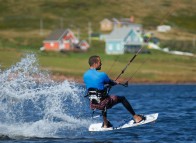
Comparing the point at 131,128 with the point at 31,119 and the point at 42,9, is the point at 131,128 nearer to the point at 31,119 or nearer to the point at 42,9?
the point at 31,119

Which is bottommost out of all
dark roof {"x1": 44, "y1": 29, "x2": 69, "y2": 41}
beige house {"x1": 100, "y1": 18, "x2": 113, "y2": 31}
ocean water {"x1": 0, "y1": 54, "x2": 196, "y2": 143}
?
ocean water {"x1": 0, "y1": 54, "x2": 196, "y2": 143}

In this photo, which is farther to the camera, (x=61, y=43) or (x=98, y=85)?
(x=61, y=43)

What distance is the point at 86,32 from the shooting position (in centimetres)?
14462

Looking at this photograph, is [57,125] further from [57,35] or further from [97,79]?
[57,35]

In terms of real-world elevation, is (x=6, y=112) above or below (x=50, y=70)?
below

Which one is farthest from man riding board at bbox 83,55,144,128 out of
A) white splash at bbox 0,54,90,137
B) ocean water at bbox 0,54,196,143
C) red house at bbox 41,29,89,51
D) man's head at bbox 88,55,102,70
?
red house at bbox 41,29,89,51

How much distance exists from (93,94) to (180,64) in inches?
2588

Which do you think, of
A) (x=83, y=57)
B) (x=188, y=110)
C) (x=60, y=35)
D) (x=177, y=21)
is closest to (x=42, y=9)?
(x=177, y=21)

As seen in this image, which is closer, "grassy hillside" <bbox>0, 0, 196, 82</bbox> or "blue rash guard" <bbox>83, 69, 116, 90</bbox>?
"blue rash guard" <bbox>83, 69, 116, 90</bbox>

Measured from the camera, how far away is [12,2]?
186 metres

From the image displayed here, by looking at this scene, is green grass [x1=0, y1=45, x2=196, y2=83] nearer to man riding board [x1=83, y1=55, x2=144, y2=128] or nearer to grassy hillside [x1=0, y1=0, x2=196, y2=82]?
grassy hillside [x1=0, y1=0, x2=196, y2=82]

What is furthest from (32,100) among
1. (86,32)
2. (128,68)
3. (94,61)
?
(86,32)

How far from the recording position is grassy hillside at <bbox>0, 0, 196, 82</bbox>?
249ft

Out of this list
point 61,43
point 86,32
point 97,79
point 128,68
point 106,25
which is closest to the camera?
point 97,79
